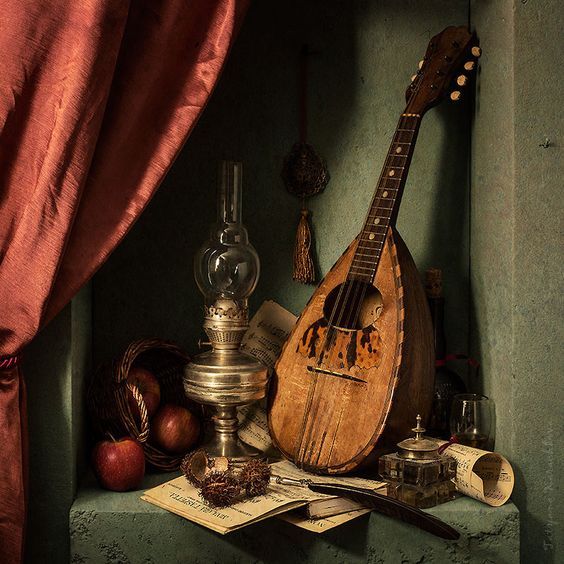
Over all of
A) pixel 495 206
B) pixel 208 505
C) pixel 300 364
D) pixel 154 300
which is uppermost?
pixel 495 206

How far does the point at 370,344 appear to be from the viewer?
6.73 feet

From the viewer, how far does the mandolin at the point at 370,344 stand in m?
2.00

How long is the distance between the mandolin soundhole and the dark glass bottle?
0.70 feet

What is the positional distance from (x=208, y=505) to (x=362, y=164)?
106 centimetres

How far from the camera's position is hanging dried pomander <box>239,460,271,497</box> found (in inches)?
73.7

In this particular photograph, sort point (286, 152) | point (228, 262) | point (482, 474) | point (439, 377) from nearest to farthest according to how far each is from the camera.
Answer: point (482, 474)
point (228, 262)
point (439, 377)
point (286, 152)

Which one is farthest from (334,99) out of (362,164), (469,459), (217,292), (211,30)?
(469,459)

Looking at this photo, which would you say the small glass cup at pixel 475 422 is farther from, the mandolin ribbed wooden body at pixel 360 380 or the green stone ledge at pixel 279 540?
the green stone ledge at pixel 279 540

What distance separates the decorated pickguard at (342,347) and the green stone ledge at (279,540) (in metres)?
0.37

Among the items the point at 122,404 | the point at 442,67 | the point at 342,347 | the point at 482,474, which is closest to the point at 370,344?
the point at 342,347

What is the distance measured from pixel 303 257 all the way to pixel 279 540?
799 mm

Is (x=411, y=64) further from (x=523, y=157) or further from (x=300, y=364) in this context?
(x=300, y=364)

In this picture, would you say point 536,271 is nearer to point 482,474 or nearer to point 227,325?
point 482,474

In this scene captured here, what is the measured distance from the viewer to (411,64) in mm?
2383
